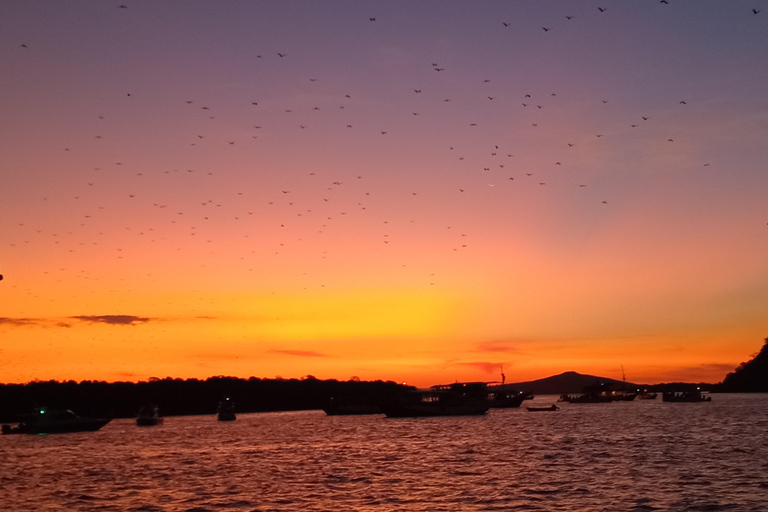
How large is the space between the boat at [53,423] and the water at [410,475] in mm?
36375

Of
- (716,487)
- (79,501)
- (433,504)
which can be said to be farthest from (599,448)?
(79,501)

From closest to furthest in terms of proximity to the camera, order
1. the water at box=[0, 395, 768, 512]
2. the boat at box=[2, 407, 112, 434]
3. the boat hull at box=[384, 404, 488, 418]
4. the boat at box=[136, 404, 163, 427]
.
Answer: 1. the water at box=[0, 395, 768, 512]
2. the boat at box=[2, 407, 112, 434]
3. the boat hull at box=[384, 404, 488, 418]
4. the boat at box=[136, 404, 163, 427]

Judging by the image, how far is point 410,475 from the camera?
59344 mm

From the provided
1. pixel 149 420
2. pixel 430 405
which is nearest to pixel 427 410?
pixel 430 405

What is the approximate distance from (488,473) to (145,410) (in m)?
149

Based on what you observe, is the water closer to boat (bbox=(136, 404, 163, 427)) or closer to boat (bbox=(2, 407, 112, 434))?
boat (bbox=(2, 407, 112, 434))

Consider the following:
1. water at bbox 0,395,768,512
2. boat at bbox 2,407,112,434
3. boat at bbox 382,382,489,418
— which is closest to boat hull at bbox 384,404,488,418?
boat at bbox 382,382,489,418

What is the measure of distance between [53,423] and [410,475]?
9773 cm

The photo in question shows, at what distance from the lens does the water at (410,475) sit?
4600 cm

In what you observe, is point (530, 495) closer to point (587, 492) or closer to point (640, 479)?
point (587, 492)

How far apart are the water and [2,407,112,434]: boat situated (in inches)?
1432

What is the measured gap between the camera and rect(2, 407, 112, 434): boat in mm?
135375

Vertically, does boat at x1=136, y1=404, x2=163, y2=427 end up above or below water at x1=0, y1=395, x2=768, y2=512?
above

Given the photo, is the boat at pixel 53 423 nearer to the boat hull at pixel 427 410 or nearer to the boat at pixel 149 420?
the boat at pixel 149 420
